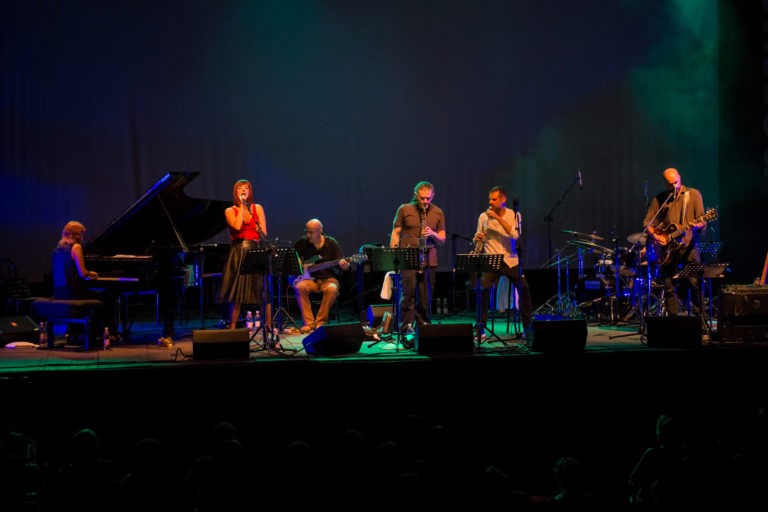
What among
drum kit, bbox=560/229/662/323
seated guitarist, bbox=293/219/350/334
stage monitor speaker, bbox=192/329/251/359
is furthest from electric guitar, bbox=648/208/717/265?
stage monitor speaker, bbox=192/329/251/359

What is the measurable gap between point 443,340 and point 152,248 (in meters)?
3.47

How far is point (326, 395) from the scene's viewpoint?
635 centimetres

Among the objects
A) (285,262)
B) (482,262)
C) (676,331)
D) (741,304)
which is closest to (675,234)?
(741,304)

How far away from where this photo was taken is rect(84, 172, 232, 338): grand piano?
7.64m

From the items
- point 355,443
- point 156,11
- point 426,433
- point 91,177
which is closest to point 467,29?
point 156,11

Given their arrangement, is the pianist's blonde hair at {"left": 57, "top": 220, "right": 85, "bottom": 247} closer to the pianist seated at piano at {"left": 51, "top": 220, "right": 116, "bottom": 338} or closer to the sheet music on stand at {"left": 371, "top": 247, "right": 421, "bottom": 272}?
the pianist seated at piano at {"left": 51, "top": 220, "right": 116, "bottom": 338}

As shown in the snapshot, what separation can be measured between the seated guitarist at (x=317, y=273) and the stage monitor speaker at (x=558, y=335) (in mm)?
3096

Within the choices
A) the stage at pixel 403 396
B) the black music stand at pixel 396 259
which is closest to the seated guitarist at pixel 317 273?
the black music stand at pixel 396 259

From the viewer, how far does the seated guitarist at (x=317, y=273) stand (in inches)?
359

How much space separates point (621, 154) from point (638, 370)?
6.98 metres

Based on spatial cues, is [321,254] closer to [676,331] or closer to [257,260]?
[257,260]

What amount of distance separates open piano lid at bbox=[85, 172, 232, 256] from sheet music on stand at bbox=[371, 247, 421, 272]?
2.17m

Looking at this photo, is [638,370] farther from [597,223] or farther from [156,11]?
[156,11]

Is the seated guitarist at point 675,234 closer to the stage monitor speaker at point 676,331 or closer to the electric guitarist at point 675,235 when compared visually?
the electric guitarist at point 675,235
